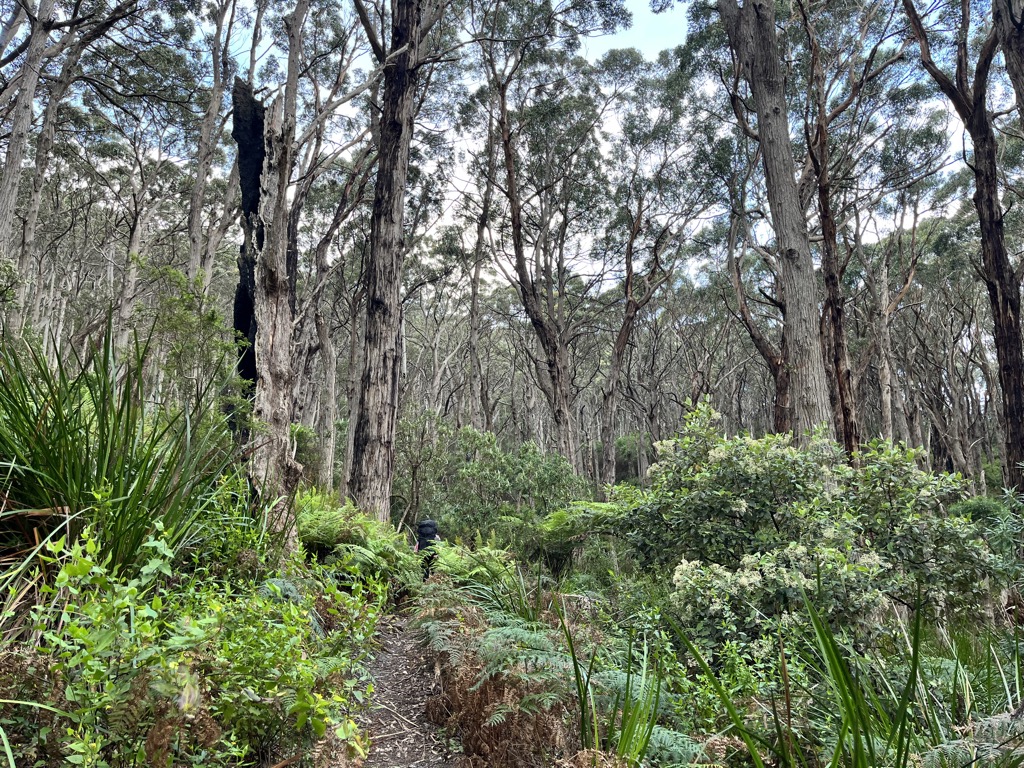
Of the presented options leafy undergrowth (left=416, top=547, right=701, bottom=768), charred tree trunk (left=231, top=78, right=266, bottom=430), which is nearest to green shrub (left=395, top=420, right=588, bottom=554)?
charred tree trunk (left=231, top=78, right=266, bottom=430)

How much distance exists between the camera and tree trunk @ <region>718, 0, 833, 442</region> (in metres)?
7.11

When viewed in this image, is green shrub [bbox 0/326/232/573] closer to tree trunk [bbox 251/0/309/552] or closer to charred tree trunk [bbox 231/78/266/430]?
tree trunk [bbox 251/0/309/552]

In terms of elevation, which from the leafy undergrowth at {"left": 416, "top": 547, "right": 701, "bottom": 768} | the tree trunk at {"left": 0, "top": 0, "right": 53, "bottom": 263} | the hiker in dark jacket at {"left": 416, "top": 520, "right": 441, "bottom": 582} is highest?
the tree trunk at {"left": 0, "top": 0, "right": 53, "bottom": 263}

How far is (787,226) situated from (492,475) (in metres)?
6.28

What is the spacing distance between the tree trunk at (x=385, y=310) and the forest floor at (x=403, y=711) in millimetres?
3110

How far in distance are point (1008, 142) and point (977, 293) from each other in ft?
24.1

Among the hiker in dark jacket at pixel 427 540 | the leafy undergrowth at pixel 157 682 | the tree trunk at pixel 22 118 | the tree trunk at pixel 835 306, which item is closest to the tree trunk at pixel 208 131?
the tree trunk at pixel 22 118

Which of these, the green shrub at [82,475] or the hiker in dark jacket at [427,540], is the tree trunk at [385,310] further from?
the green shrub at [82,475]

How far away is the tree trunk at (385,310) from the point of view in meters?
7.91

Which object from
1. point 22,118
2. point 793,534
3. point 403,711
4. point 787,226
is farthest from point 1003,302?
point 22,118

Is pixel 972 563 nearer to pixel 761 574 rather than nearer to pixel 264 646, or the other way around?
pixel 761 574

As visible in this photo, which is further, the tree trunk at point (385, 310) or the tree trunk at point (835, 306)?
the tree trunk at point (835, 306)

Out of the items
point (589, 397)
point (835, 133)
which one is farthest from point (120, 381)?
point (589, 397)

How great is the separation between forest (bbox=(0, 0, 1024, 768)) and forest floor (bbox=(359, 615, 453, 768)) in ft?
0.09
